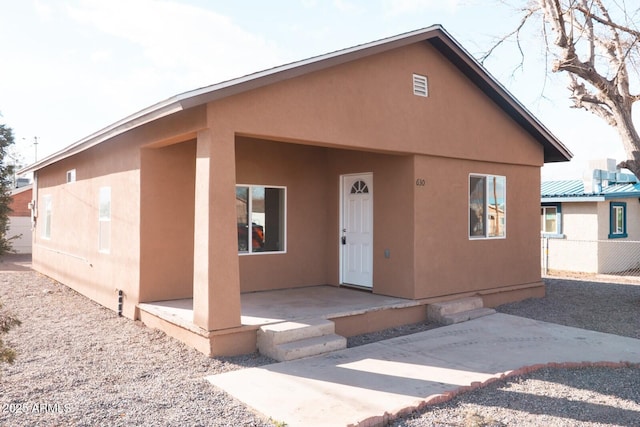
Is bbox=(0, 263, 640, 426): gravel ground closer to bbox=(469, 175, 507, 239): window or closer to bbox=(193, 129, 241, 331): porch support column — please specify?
bbox=(193, 129, 241, 331): porch support column

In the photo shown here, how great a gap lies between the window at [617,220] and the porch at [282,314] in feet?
38.7

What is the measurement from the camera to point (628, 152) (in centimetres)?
1072

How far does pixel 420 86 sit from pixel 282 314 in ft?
16.1

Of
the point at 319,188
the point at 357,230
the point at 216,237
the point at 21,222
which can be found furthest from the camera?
the point at 21,222

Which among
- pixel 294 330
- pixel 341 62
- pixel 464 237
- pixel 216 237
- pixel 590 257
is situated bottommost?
pixel 294 330

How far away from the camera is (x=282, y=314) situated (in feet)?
25.2

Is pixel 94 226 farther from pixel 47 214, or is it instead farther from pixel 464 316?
pixel 464 316

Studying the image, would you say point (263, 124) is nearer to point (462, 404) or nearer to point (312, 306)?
point (312, 306)

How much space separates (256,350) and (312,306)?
171cm

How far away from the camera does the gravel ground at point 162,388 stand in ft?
15.4

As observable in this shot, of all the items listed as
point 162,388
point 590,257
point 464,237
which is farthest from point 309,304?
point 590,257

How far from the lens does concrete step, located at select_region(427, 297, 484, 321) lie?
8.88 m

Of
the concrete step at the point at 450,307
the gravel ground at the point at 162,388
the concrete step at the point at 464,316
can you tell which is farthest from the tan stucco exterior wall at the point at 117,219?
the concrete step at the point at 464,316

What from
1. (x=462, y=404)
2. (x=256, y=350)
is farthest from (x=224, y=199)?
(x=462, y=404)
